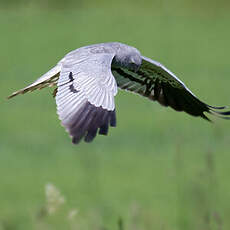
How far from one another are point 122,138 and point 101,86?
4.82m

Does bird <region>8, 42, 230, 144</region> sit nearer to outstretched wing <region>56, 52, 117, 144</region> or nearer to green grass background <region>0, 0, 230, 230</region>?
outstretched wing <region>56, 52, 117, 144</region>

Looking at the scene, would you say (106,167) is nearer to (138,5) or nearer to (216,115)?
(216,115)

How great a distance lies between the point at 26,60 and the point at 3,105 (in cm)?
223

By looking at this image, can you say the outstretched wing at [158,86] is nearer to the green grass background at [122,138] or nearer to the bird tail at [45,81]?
the green grass background at [122,138]

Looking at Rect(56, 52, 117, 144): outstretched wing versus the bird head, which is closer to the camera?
Rect(56, 52, 117, 144): outstretched wing

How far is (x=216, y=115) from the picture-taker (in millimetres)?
5586

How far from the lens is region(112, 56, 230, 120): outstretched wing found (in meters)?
5.86

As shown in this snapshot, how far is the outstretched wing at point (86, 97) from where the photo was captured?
168 inches

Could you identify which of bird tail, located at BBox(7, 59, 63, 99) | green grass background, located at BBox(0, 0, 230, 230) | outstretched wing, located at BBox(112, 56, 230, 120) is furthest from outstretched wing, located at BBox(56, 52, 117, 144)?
outstretched wing, located at BBox(112, 56, 230, 120)

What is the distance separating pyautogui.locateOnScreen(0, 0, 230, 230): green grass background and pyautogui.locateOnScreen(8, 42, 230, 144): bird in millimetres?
479

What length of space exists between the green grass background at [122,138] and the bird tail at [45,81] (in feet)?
1.79

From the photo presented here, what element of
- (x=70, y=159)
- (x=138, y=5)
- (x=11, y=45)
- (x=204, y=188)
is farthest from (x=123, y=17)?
(x=204, y=188)

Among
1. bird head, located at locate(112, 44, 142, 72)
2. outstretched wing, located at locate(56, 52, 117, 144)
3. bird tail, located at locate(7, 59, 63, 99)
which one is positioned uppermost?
bird head, located at locate(112, 44, 142, 72)

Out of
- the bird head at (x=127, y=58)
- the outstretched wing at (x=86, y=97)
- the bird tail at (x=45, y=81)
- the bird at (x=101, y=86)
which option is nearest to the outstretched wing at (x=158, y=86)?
the bird at (x=101, y=86)
